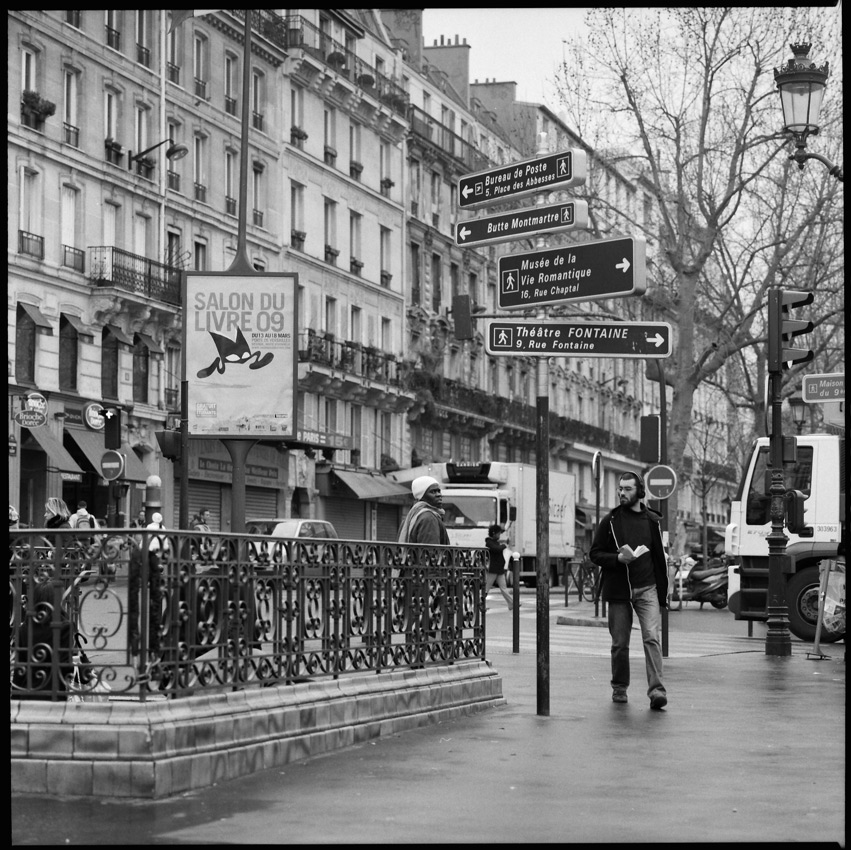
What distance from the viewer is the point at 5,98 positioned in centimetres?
615

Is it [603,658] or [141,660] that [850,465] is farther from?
[603,658]

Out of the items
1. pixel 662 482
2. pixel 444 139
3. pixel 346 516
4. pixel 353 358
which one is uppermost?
pixel 444 139

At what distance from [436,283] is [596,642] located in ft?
147

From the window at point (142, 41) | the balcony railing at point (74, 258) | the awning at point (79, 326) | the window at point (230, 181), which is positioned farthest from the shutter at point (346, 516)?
the window at point (142, 41)

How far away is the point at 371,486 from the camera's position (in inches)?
2227

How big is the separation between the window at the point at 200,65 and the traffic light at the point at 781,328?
101 feet

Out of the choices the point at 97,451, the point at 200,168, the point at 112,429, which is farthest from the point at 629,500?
the point at 200,168

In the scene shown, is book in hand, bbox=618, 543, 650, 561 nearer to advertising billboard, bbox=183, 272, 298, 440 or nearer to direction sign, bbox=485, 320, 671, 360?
direction sign, bbox=485, 320, 671, 360

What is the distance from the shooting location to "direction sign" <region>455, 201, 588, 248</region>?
12.0m

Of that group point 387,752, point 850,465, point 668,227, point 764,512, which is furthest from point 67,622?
point 668,227

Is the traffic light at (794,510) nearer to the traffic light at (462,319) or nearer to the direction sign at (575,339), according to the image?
the traffic light at (462,319)

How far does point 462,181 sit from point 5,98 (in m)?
6.86

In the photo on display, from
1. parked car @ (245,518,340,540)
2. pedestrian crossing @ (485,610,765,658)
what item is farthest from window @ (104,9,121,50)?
pedestrian crossing @ (485,610,765,658)

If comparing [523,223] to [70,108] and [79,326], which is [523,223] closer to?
[79,326]
